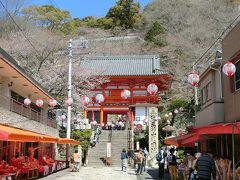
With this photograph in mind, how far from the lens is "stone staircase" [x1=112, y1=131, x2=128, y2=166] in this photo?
104 feet

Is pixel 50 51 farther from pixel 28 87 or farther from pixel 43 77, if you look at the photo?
pixel 28 87

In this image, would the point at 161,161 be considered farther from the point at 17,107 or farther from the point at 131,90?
the point at 131,90

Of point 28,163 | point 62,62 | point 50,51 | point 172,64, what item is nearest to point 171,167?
point 28,163

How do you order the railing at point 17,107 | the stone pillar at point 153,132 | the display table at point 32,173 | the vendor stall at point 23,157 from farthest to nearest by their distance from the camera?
the stone pillar at point 153,132 → the display table at point 32,173 → the railing at point 17,107 → the vendor stall at point 23,157

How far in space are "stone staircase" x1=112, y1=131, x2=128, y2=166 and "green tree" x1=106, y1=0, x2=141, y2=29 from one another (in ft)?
139

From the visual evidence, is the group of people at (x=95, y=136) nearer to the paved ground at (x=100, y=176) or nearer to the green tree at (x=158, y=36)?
the paved ground at (x=100, y=176)

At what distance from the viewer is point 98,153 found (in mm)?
33406

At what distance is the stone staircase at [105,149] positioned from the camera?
104 ft

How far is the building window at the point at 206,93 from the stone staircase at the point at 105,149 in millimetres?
12945

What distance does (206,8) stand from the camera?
58.0 metres

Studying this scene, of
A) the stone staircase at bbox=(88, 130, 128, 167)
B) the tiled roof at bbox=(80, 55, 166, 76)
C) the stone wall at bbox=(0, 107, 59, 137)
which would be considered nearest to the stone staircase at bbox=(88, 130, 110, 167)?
the stone staircase at bbox=(88, 130, 128, 167)

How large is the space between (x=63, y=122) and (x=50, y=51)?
8.41 metres

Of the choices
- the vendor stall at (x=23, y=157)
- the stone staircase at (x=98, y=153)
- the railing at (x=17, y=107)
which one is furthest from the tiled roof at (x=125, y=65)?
the vendor stall at (x=23, y=157)

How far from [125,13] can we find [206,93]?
189 feet
